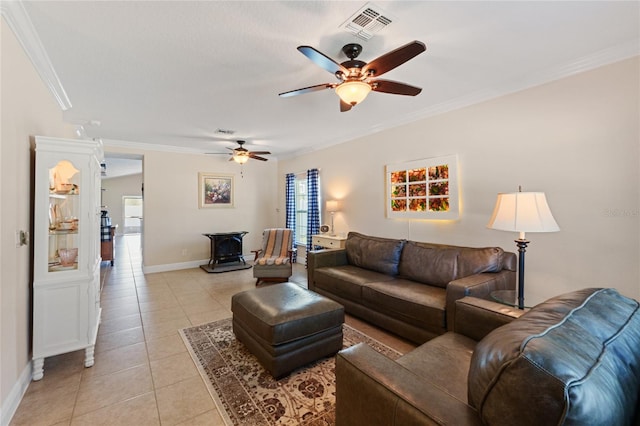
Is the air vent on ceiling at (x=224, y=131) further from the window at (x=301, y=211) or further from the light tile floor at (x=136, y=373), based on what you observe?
the light tile floor at (x=136, y=373)

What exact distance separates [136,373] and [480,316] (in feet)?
8.83

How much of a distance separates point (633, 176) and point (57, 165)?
4.79 meters

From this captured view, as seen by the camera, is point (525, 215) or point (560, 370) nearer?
point (560, 370)

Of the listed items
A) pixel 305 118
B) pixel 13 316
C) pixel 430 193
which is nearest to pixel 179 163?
pixel 305 118

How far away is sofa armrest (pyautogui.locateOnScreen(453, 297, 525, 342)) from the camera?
168 centimetres

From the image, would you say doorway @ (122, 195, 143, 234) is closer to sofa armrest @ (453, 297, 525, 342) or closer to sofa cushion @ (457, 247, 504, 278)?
sofa cushion @ (457, 247, 504, 278)

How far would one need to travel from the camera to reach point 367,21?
1860 millimetres

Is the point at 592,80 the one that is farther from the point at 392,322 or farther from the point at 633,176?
the point at 392,322

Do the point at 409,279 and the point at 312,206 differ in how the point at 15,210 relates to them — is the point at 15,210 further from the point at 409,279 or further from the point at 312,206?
the point at 312,206

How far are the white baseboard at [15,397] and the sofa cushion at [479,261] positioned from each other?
3.68 metres

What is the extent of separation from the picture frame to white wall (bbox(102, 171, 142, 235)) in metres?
8.37

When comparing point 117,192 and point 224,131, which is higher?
point 224,131

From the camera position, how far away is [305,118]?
3.96 meters

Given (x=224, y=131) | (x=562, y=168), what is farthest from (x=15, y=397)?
(x=562, y=168)
